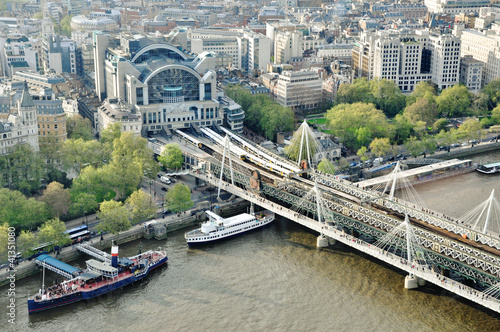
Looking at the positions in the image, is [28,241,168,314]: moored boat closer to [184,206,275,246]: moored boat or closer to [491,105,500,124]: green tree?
[184,206,275,246]: moored boat

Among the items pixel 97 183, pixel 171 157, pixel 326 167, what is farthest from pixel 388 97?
pixel 97 183

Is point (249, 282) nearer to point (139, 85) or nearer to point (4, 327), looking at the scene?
point (4, 327)

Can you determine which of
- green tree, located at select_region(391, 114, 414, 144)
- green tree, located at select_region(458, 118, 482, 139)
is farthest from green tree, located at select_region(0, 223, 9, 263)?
green tree, located at select_region(458, 118, 482, 139)

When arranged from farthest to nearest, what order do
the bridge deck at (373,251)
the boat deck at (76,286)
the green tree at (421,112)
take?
the green tree at (421,112), the boat deck at (76,286), the bridge deck at (373,251)

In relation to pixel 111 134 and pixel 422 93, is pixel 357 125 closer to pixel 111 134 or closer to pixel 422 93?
pixel 422 93

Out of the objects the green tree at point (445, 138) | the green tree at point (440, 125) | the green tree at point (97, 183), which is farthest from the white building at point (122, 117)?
the green tree at point (440, 125)

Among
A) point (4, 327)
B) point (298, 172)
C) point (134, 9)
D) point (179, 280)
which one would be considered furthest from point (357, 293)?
point (134, 9)

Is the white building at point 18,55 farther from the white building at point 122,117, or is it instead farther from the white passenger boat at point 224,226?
the white passenger boat at point 224,226
